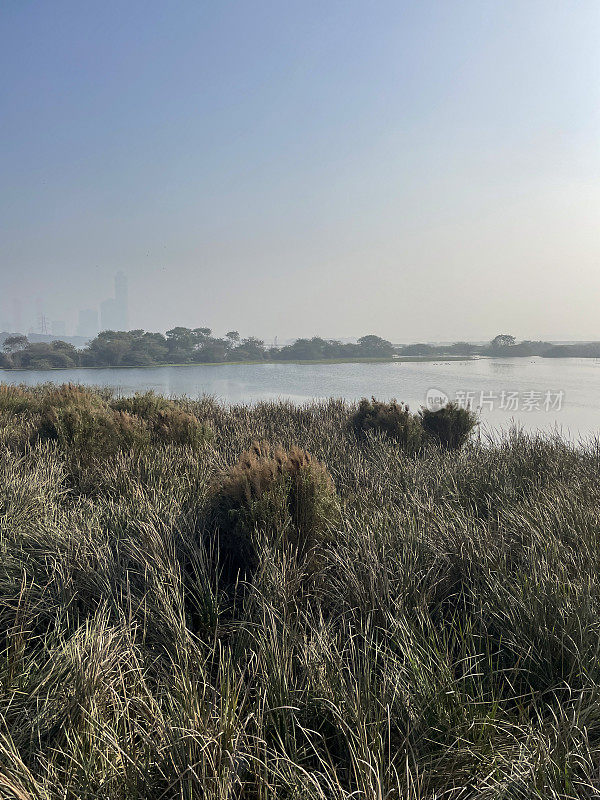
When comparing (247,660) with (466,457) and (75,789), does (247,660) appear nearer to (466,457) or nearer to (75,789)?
(75,789)

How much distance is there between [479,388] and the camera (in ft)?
46.0

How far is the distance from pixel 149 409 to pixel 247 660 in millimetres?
6555

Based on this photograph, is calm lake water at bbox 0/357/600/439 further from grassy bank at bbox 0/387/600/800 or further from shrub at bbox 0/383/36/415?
grassy bank at bbox 0/387/600/800

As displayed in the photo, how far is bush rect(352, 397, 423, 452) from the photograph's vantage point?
286 inches

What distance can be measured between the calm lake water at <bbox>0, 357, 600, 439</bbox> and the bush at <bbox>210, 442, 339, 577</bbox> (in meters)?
4.52

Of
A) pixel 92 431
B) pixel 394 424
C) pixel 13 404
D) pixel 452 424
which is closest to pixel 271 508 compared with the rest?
pixel 92 431

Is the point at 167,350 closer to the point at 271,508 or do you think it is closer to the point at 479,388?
the point at 479,388

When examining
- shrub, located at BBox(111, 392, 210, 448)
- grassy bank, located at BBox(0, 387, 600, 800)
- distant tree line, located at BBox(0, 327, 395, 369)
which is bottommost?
grassy bank, located at BBox(0, 387, 600, 800)

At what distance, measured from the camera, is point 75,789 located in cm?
140

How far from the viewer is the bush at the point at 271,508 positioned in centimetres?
308

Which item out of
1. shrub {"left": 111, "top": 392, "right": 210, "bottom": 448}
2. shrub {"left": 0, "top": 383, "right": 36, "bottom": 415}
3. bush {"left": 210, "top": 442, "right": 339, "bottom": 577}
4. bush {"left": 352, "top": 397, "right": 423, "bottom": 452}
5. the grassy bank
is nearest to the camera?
the grassy bank

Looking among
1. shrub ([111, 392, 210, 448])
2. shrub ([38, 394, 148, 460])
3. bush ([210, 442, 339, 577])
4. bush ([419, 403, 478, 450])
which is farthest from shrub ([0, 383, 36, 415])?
bush ([419, 403, 478, 450])

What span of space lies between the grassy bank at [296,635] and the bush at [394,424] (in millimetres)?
2364

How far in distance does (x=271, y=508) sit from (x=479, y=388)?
1200cm
